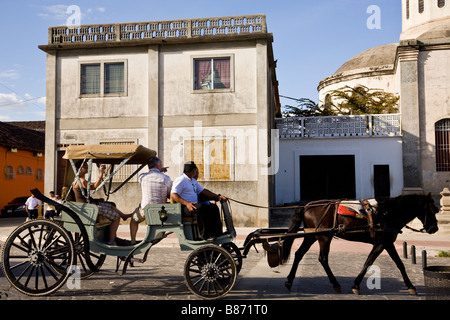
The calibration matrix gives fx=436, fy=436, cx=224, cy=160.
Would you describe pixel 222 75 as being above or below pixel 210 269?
above

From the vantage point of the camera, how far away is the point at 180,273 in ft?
27.6

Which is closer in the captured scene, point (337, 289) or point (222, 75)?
point (337, 289)

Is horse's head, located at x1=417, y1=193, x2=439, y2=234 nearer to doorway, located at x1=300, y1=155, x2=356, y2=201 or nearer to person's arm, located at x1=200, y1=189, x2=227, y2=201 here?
person's arm, located at x1=200, y1=189, x2=227, y2=201

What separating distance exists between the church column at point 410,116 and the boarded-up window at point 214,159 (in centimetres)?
950

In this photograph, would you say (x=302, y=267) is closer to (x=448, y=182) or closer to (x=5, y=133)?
(x=448, y=182)

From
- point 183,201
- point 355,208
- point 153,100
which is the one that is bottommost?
point 355,208

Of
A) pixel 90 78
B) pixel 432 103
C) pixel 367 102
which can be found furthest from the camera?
pixel 367 102

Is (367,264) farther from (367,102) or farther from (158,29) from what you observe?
(367,102)

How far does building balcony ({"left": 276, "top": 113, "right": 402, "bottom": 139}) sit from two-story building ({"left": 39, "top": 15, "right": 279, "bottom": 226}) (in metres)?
5.19

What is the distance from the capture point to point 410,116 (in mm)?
21547

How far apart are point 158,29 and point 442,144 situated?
47.8 ft

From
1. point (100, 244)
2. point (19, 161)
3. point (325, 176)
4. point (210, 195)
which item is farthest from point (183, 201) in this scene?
point (19, 161)
